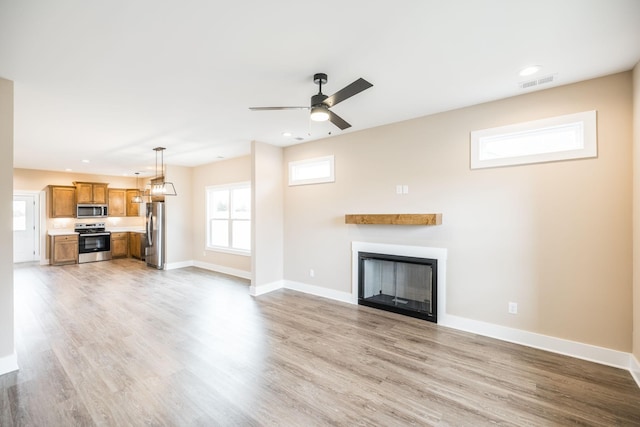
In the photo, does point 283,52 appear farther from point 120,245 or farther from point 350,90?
point 120,245

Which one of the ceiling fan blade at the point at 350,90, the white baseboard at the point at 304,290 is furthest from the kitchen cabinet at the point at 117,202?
the ceiling fan blade at the point at 350,90

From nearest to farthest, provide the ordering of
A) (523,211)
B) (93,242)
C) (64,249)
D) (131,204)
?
(523,211) < (64,249) < (93,242) < (131,204)

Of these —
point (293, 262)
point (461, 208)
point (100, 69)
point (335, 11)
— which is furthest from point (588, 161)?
point (100, 69)

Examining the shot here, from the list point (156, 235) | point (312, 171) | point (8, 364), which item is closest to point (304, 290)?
point (312, 171)

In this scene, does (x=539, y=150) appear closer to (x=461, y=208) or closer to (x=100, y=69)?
(x=461, y=208)

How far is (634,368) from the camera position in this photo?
256cm

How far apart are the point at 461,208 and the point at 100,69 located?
413cm

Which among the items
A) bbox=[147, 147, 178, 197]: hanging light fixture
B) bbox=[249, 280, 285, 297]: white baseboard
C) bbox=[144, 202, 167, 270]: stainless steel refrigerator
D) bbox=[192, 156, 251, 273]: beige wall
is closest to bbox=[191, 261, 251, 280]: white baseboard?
bbox=[192, 156, 251, 273]: beige wall

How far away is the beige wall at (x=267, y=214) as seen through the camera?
16.7ft

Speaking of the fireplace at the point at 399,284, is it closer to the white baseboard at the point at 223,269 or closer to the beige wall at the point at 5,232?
the white baseboard at the point at 223,269

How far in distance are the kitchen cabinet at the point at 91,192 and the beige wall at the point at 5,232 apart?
716 cm

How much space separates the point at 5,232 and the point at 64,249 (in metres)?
6.91

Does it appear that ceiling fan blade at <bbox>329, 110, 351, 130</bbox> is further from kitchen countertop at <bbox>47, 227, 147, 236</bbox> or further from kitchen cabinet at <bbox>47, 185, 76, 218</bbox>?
kitchen cabinet at <bbox>47, 185, 76, 218</bbox>

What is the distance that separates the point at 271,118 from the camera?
3906 mm
